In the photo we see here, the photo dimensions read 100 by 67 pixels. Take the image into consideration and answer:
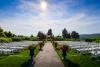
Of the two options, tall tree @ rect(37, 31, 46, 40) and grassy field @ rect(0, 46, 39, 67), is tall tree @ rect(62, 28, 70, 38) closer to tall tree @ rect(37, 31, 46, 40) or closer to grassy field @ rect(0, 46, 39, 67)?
tall tree @ rect(37, 31, 46, 40)

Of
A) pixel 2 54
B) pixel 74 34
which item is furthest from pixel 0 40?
pixel 74 34

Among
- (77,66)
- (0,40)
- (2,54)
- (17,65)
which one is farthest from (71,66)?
(0,40)

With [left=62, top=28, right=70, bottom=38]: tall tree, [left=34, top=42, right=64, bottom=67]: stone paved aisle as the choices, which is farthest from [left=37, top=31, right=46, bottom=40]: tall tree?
[left=34, top=42, right=64, bottom=67]: stone paved aisle

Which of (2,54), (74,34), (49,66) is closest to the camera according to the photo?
(49,66)

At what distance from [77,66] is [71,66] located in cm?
46

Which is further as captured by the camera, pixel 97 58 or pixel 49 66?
pixel 97 58

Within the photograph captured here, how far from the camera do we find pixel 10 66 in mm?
16797

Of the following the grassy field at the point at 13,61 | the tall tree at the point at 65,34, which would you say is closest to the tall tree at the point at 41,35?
the tall tree at the point at 65,34

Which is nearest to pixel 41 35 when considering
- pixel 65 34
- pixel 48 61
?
pixel 65 34

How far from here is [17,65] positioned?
1739 centimetres

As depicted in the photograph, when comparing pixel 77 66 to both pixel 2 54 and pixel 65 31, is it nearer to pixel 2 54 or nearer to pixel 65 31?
pixel 2 54

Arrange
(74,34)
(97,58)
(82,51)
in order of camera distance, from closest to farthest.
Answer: (97,58) < (82,51) < (74,34)

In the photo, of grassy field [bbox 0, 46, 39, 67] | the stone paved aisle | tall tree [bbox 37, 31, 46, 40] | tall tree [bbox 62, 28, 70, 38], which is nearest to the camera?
the stone paved aisle

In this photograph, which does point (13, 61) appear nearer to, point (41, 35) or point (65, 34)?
point (41, 35)
